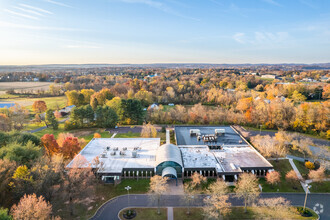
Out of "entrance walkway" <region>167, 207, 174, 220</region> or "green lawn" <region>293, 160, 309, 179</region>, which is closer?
"entrance walkway" <region>167, 207, 174, 220</region>

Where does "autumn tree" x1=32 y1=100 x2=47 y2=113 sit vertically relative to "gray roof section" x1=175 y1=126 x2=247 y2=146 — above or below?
above

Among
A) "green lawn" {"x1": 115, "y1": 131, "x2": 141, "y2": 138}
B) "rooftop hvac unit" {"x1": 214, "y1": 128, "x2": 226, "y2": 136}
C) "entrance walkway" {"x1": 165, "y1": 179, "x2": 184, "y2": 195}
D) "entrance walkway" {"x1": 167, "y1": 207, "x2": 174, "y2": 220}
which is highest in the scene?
"rooftop hvac unit" {"x1": 214, "y1": 128, "x2": 226, "y2": 136}

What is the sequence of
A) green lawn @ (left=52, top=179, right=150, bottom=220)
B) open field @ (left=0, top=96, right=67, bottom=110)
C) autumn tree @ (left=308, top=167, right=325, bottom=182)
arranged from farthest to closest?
open field @ (left=0, top=96, right=67, bottom=110), autumn tree @ (left=308, top=167, right=325, bottom=182), green lawn @ (left=52, top=179, right=150, bottom=220)

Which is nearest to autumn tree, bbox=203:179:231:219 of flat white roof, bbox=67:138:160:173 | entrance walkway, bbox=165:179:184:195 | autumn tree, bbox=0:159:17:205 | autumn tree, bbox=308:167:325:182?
entrance walkway, bbox=165:179:184:195

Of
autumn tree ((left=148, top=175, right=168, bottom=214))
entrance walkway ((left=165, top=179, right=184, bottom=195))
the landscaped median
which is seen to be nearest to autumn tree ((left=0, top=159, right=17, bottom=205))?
the landscaped median

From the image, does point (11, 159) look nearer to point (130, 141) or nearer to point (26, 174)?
point (26, 174)

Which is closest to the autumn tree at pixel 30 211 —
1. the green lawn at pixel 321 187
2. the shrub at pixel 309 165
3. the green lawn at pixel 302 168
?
the green lawn at pixel 321 187

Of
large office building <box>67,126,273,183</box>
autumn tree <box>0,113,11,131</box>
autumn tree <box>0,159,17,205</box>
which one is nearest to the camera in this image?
autumn tree <box>0,159,17,205</box>

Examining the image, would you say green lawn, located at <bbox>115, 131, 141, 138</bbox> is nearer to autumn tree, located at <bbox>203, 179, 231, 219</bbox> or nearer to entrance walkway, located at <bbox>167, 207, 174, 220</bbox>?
entrance walkway, located at <bbox>167, 207, 174, 220</bbox>
